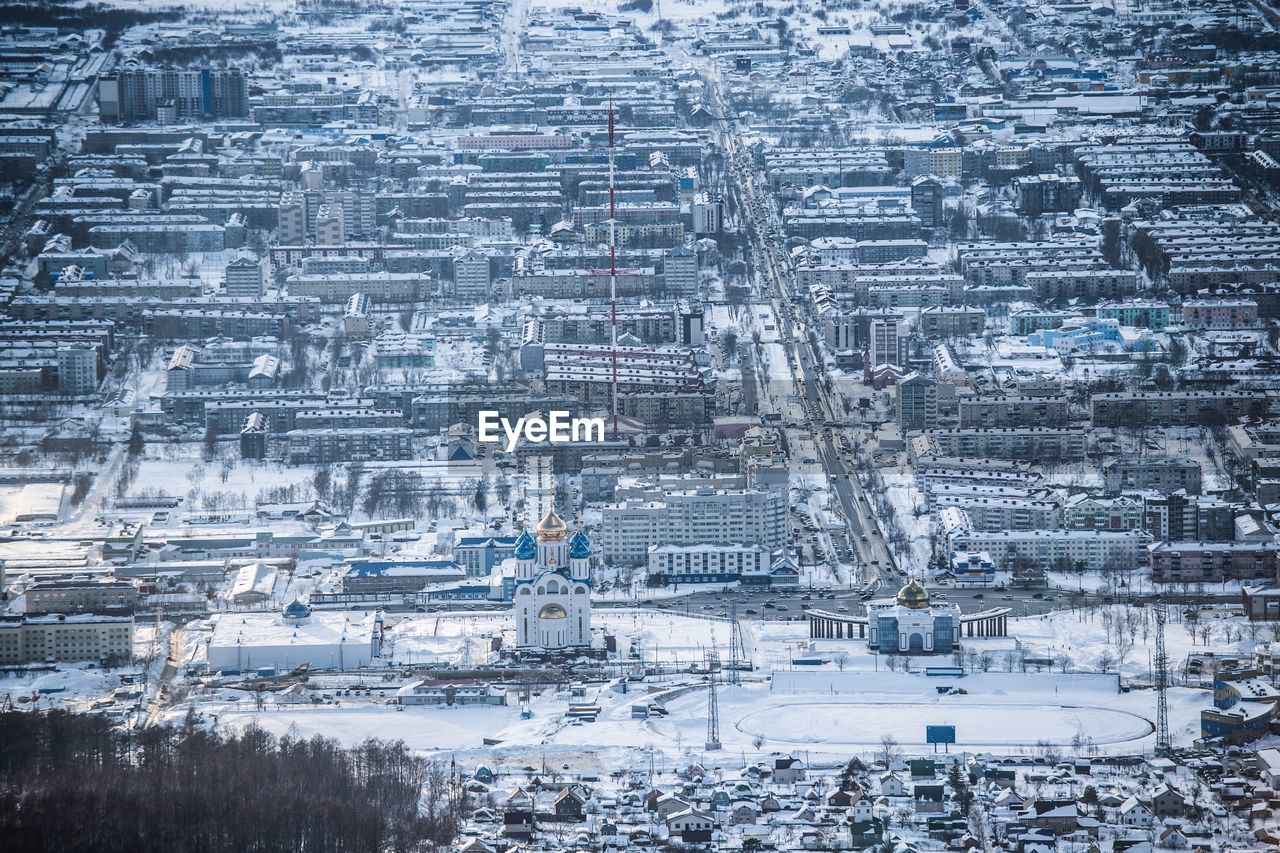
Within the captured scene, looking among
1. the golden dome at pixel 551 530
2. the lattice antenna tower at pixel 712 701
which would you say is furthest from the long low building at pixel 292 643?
the lattice antenna tower at pixel 712 701

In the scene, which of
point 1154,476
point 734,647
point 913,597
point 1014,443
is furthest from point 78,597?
point 1154,476

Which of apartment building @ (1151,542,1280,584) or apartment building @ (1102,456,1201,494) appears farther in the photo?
apartment building @ (1102,456,1201,494)

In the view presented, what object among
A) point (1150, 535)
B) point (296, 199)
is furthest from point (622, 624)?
point (296, 199)

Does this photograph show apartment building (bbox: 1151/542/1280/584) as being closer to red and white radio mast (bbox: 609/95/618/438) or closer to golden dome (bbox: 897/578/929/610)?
golden dome (bbox: 897/578/929/610)

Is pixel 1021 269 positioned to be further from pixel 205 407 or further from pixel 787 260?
pixel 205 407

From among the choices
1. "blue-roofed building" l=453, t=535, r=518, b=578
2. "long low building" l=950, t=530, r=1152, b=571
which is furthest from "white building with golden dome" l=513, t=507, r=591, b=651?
"long low building" l=950, t=530, r=1152, b=571
